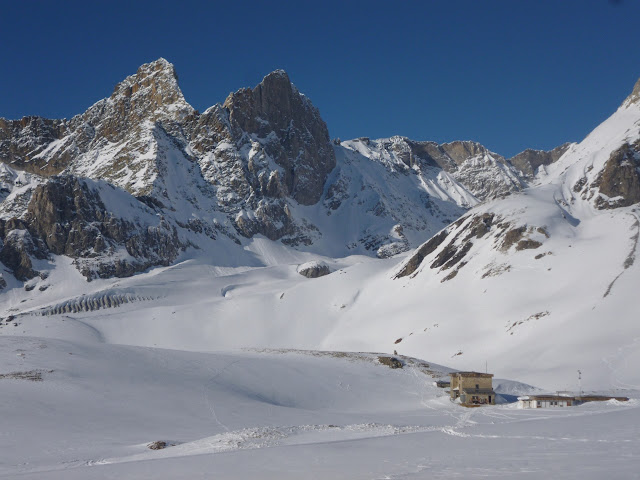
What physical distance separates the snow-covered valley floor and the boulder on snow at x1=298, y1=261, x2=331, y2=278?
113398 millimetres

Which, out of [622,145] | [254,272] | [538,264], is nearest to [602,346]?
[538,264]

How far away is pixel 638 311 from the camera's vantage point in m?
86.4

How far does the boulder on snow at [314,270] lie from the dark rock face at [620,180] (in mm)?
77287

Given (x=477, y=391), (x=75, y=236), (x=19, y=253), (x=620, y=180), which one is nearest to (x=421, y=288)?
(x=620, y=180)

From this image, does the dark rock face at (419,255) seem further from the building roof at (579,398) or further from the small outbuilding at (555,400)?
the small outbuilding at (555,400)

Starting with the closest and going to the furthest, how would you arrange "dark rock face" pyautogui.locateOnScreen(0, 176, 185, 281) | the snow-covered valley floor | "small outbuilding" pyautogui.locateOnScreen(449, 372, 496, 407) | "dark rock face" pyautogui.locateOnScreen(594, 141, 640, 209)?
the snow-covered valley floor, "small outbuilding" pyautogui.locateOnScreen(449, 372, 496, 407), "dark rock face" pyautogui.locateOnScreen(594, 141, 640, 209), "dark rock face" pyautogui.locateOnScreen(0, 176, 185, 281)

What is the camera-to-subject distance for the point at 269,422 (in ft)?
152

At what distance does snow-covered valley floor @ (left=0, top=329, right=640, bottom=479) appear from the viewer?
22.1 metres

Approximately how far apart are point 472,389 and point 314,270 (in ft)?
437

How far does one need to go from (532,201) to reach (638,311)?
58.7 metres

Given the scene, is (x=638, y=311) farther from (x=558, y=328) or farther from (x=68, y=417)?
(x=68, y=417)

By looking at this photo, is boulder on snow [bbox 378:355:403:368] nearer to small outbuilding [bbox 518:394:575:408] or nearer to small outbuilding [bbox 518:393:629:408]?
small outbuilding [bbox 518:393:629:408]

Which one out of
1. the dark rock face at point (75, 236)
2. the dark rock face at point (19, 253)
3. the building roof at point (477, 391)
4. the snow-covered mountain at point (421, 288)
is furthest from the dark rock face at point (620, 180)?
the dark rock face at point (19, 253)

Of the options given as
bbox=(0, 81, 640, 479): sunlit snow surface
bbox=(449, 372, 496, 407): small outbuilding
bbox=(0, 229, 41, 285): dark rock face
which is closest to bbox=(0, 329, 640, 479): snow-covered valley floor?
bbox=(0, 81, 640, 479): sunlit snow surface
